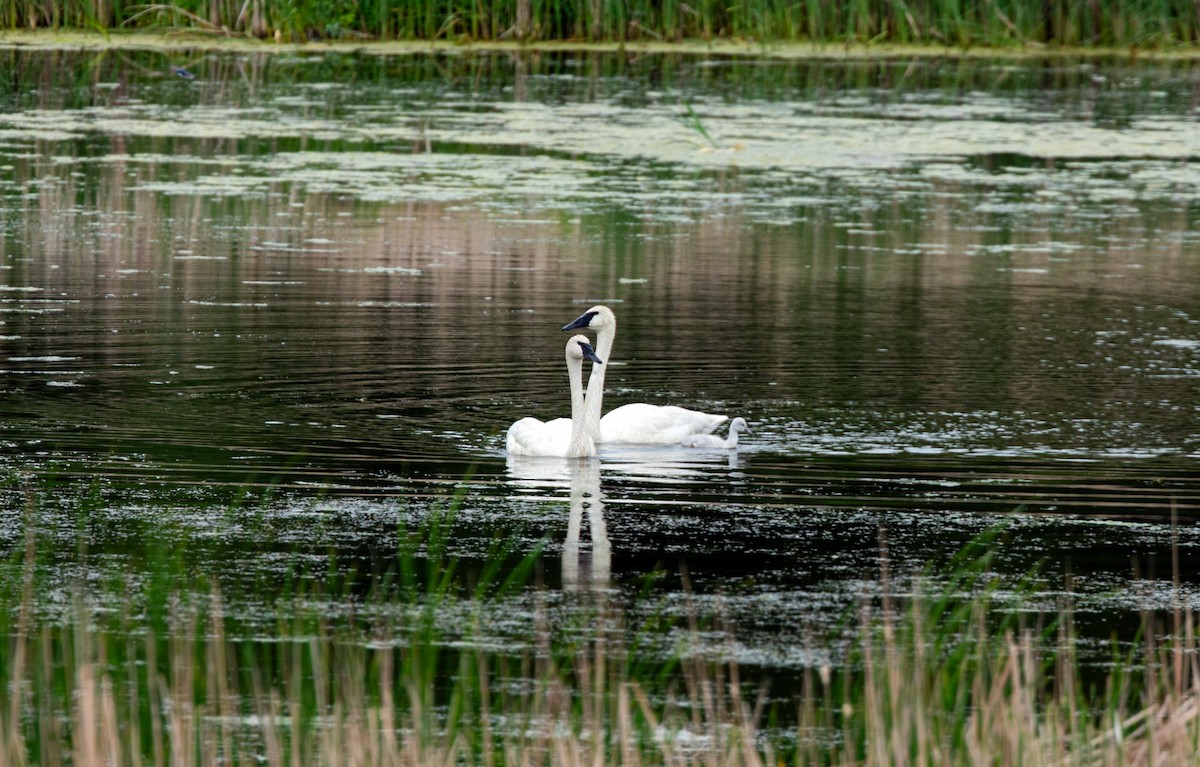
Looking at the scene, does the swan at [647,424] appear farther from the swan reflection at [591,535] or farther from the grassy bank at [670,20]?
the grassy bank at [670,20]

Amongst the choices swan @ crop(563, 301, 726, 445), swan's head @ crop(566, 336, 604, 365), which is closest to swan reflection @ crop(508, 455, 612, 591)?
swan @ crop(563, 301, 726, 445)

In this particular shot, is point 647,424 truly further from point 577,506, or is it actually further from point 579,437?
point 577,506

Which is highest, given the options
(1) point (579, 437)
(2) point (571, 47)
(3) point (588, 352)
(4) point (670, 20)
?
(4) point (670, 20)

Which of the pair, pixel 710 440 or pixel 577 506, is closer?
pixel 577 506

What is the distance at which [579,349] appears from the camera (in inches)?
355

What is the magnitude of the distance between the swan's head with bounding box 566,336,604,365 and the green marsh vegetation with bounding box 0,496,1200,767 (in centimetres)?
301

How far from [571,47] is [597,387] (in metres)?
16.4

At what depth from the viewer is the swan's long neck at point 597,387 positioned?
8.87 m

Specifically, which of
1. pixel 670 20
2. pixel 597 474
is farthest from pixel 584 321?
pixel 670 20

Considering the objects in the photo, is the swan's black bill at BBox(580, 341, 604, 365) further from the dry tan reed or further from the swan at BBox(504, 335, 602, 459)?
the dry tan reed

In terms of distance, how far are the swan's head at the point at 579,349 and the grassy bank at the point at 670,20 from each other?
15763mm

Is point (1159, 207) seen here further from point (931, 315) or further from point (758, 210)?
point (931, 315)

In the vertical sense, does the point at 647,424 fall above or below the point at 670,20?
below

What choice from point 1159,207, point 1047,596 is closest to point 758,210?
point 1159,207
